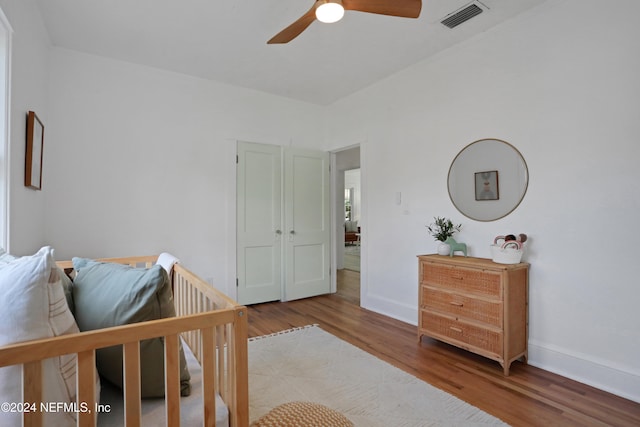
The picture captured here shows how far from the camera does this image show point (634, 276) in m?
1.92

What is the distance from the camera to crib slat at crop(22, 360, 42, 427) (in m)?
0.78

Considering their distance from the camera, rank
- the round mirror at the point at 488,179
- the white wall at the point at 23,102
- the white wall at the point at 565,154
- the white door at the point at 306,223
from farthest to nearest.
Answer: the white door at the point at 306,223, the round mirror at the point at 488,179, the white wall at the point at 565,154, the white wall at the point at 23,102

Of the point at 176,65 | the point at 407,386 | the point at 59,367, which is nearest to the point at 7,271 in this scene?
the point at 59,367

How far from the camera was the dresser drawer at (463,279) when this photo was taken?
2.24 m

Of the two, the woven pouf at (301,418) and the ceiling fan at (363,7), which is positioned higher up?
the ceiling fan at (363,7)

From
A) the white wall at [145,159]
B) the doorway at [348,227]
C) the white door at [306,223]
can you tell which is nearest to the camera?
the white wall at [145,159]

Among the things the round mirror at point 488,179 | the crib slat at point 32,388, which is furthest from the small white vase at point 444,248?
the crib slat at point 32,388

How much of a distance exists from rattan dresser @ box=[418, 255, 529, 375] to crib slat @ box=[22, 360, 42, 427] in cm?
235

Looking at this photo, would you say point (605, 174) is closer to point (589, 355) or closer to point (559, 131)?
point (559, 131)

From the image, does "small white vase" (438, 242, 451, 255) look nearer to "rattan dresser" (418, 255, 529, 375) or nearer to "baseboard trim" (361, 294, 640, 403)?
"rattan dresser" (418, 255, 529, 375)

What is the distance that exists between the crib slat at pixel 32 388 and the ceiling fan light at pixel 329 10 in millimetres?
1896

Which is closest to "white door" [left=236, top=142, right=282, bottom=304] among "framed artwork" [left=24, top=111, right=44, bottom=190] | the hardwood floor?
the hardwood floor

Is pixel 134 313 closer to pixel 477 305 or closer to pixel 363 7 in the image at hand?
pixel 363 7

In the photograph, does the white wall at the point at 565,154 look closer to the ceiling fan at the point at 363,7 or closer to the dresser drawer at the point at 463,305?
the dresser drawer at the point at 463,305
